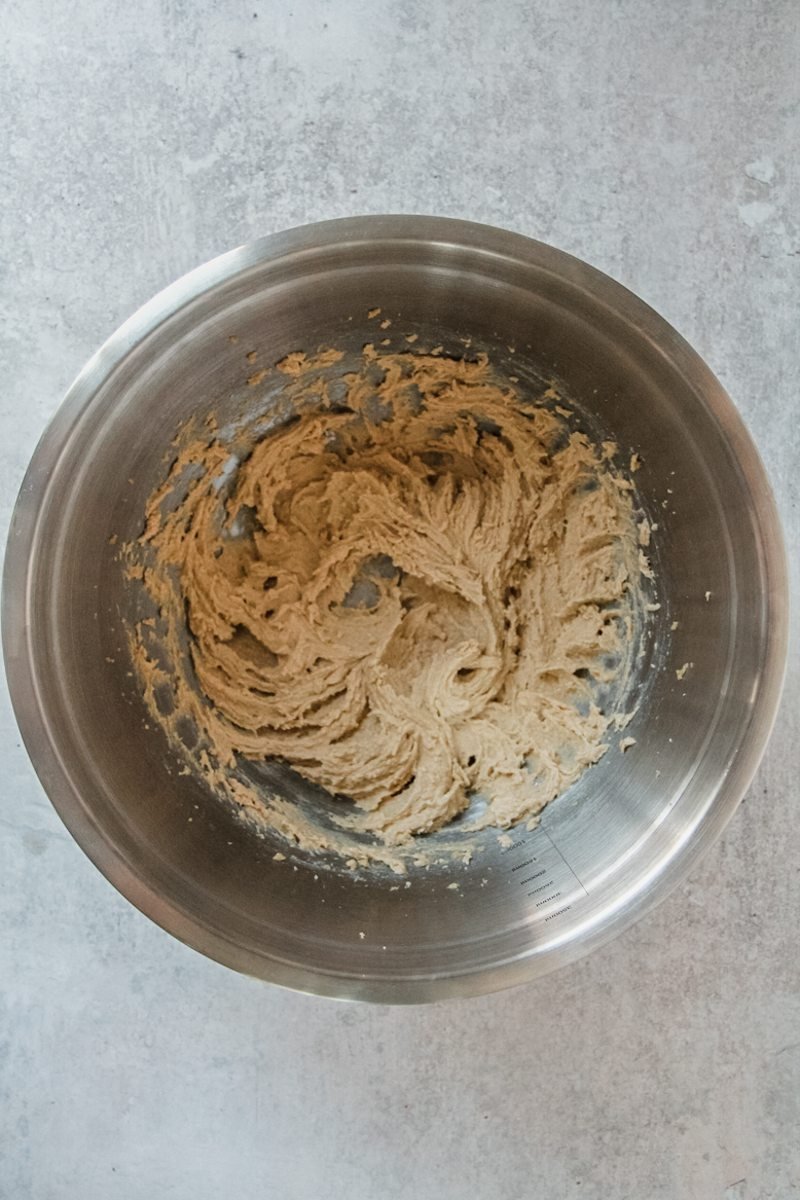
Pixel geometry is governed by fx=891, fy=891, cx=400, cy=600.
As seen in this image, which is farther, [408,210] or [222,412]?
[408,210]

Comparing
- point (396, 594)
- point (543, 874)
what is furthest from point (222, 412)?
point (543, 874)

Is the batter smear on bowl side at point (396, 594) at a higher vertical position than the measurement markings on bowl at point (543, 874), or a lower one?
higher

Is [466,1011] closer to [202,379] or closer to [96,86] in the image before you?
[202,379]

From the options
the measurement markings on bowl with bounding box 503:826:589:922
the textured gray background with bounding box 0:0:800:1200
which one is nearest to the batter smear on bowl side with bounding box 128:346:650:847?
the measurement markings on bowl with bounding box 503:826:589:922

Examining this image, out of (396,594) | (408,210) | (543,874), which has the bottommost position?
(543,874)

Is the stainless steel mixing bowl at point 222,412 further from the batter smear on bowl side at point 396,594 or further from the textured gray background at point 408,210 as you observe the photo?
the textured gray background at point 408,210

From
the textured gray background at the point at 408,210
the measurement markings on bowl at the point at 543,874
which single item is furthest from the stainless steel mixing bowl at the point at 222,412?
the textured gray background at the point at 408,210

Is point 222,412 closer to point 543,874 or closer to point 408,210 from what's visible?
point 408,210


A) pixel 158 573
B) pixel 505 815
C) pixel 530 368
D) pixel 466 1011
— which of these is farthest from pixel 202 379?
pixel 466 1011
